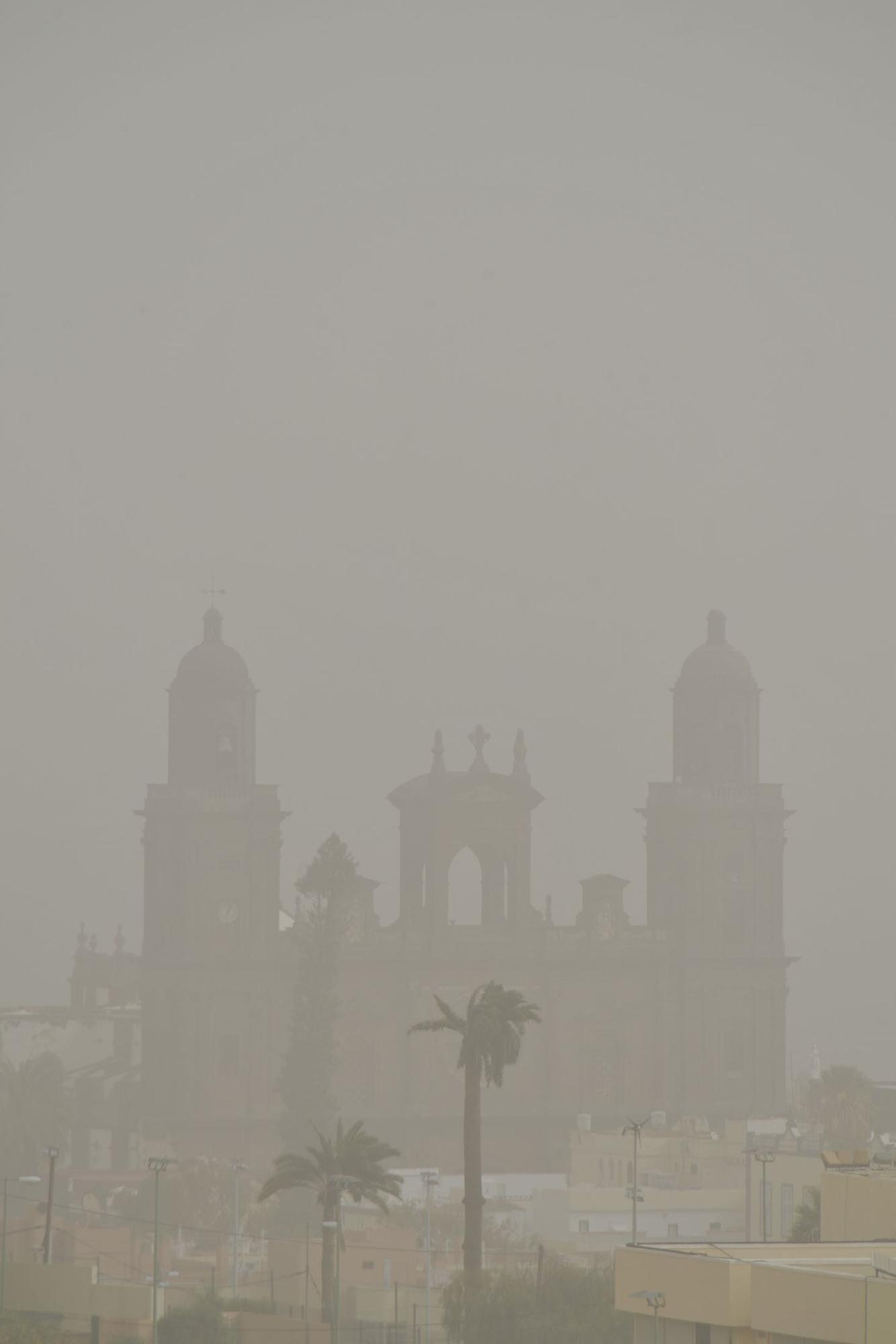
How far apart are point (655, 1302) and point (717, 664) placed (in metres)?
90.3

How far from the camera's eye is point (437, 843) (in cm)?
11562

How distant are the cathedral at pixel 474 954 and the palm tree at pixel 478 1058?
5411 cm

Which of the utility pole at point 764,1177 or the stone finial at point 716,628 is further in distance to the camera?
the stone finial at point 716,628

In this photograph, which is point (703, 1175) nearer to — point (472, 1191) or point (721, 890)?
point (721, 890)

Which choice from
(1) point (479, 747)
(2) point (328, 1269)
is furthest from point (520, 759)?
(2) point (328, 1269)

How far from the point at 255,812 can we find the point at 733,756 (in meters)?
20.6

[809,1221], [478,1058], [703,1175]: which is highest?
[478,1058]

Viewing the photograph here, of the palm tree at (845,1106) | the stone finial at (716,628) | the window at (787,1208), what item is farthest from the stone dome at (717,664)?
the window at (787,1208)

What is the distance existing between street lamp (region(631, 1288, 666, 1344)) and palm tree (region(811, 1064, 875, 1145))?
229 ft

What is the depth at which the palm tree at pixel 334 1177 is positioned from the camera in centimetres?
5953

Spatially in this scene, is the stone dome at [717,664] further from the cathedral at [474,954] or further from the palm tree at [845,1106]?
the palm tree at [845,1106]

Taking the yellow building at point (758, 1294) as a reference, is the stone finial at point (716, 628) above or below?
above

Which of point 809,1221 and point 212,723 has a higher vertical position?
point 212,723

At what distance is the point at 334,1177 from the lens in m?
59.1
